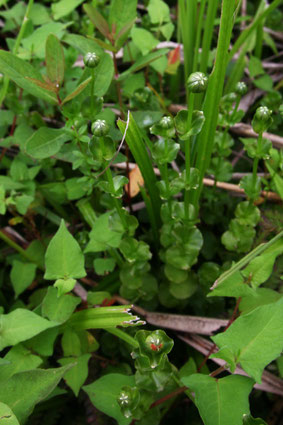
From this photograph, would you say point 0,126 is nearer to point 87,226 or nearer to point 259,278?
point 87,226

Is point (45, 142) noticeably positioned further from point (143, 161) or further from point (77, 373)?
point (77, 373)

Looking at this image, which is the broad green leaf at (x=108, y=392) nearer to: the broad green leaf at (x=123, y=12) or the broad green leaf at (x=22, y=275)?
the broad green leaf at (x=22, y=275)

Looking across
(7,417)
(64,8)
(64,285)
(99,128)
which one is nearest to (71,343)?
(64,285)

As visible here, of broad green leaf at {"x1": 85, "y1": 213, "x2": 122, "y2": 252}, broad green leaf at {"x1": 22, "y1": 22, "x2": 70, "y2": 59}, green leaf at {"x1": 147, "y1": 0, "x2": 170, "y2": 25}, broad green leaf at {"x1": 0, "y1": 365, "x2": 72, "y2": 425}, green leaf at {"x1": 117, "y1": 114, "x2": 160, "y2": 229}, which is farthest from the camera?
green leaf at {"x1": 147, "y1": 0, "x2": 170, "y2": 25}

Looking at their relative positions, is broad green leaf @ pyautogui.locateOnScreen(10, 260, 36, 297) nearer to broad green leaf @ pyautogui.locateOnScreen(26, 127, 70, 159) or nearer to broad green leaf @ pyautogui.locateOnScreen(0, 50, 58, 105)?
broad green leaf @ pyautogui.locateOnScreen(26, 127, 70, 159)

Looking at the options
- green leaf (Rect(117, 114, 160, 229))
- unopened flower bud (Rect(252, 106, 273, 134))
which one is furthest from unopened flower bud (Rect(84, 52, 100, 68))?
unopened flower bud (Rect(252, 106, 273, 134))

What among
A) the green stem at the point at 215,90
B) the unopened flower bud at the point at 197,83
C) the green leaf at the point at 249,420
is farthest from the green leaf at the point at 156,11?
Result: the green leaf at the point at 249,420
